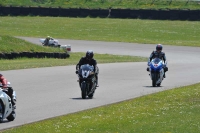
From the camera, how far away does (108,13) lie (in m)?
57.1

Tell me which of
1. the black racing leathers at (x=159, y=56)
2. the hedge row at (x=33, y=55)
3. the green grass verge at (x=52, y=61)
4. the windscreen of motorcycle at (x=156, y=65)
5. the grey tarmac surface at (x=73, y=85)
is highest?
the black racing leathers at (x=159, y=56)

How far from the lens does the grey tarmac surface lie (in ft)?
46.9

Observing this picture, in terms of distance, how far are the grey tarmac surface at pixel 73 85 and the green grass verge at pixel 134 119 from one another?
1.77ft

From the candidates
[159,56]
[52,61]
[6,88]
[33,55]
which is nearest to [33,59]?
[33,55]

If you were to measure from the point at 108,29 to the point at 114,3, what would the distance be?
38.1 feet

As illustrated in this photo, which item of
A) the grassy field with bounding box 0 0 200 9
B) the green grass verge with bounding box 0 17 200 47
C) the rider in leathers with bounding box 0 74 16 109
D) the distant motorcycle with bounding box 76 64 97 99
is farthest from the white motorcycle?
the grassy field with bounding box 0 0 200 9

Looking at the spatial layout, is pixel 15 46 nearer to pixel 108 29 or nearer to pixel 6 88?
pixel 6 88

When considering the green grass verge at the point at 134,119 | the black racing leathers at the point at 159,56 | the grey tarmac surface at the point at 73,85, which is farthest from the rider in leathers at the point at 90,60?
the black racing leathers at the point at 159,56

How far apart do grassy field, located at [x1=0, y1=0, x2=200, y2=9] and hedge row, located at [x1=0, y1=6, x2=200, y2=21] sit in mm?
2600

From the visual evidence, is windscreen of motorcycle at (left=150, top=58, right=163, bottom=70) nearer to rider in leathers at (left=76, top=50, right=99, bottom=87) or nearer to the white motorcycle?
rider in leathers at (left=76, top=50, right=99, bottom=87)

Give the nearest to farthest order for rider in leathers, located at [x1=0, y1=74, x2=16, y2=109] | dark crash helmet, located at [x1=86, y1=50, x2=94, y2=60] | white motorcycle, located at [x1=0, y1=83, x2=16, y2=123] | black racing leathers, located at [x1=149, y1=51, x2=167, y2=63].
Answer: white motorcycle, located at [x1=0, y1=83, x2=16, y2=123] → rider in leathers, located at [x1=0, y1=74, x2=16, y2=109] → dark crash helmet, located at [x1=86, y1=50, x2=94, y2=60] → black racing leathers, located at [x1=149, y1=51, x2=167, y2=63]

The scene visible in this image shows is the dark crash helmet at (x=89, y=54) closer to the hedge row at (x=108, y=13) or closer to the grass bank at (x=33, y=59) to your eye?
the grass bank at (x=33, y=59)

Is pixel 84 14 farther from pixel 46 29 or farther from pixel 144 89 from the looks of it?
pixel 144 89

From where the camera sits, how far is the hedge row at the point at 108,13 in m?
53.9
